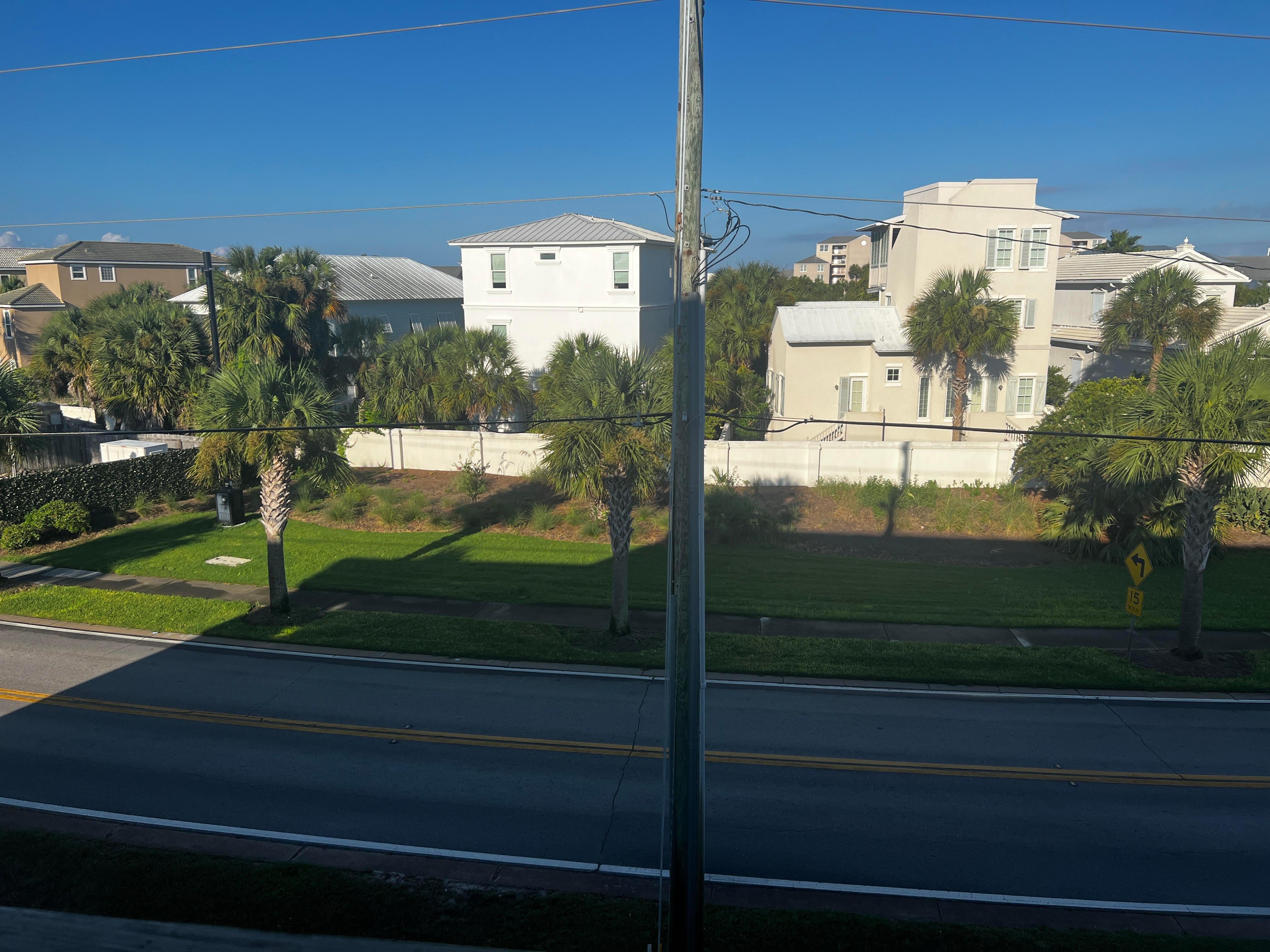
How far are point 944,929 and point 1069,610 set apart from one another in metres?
12.1

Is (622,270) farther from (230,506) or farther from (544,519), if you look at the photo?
(230,506)

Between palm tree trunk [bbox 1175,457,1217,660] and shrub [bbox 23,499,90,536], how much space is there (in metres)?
27.3

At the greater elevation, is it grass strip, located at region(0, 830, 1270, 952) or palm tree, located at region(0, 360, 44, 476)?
palm tree, located at region(0, 360, 44, 476)

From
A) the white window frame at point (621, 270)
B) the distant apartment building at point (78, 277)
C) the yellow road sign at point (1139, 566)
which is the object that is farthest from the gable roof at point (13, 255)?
the yellow road sign at point (1139, 566)

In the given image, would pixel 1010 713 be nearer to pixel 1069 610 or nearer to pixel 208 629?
pixel 1069 610

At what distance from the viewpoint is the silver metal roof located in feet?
158

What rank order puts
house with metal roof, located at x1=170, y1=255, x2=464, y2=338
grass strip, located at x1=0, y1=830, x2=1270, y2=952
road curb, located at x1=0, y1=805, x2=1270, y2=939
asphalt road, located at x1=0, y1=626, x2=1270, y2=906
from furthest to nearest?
house with metal roof, located at x1=170, y1=255, x2=464, y2=338, asphalt road, located at x1=0, y1=626, x2=1270, y2=906, road curb, located at x1=0, y1=805, x2=1270, y2=939, grass strip, located at x1=0, y1=830, x2=1270, y2=952

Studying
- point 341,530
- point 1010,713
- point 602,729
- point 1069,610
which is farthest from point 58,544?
point 1069,610

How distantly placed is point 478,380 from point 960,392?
18665mm

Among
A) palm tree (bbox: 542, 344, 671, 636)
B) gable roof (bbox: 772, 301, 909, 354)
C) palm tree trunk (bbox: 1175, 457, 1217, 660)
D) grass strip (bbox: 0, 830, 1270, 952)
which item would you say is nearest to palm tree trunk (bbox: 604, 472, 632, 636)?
palm tree (bbox: 542, 344, 671, 636)

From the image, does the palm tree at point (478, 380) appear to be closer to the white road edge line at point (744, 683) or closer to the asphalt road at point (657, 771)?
the white road edge line at point (744, 683)

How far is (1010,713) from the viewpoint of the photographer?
13586 mm

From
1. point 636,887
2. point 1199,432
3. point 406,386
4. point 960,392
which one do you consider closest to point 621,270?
point 406,386

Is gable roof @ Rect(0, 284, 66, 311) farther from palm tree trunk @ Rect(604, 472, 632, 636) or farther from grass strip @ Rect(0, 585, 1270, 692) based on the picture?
palm tree trunk @ Rect(604, 472, 632, 636)
